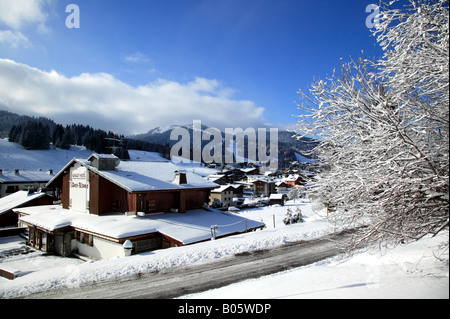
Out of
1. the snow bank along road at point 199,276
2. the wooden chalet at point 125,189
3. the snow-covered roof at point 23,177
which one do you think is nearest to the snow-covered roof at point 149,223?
the wooden chalet at point 125,189

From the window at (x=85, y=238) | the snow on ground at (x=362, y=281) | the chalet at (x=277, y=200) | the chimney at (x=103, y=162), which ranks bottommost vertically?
the chalet at (x=277, y=200)

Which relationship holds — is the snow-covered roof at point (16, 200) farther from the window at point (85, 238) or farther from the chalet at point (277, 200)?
the chalet at point (277, 200)

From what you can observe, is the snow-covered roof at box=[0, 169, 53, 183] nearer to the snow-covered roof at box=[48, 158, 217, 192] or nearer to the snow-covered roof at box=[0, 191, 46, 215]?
the snow-covered roof at box=[0, 191, 46, 215]

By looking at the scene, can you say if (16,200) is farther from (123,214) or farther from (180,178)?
(180,178)

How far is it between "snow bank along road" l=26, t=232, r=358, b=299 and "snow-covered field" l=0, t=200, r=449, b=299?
60 cm

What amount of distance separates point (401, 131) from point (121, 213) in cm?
2211

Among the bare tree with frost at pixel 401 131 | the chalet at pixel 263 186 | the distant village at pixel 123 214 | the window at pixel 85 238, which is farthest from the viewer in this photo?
the chalet at pixel 263 186

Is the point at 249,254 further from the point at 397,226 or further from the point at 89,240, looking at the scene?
the point at 89,240

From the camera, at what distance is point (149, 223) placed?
60.3 ft

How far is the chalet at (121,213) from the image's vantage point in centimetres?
1719

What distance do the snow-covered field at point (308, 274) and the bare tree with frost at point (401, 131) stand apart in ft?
3.79

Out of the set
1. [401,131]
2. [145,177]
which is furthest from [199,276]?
[145,177]

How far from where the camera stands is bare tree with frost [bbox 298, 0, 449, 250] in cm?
529
